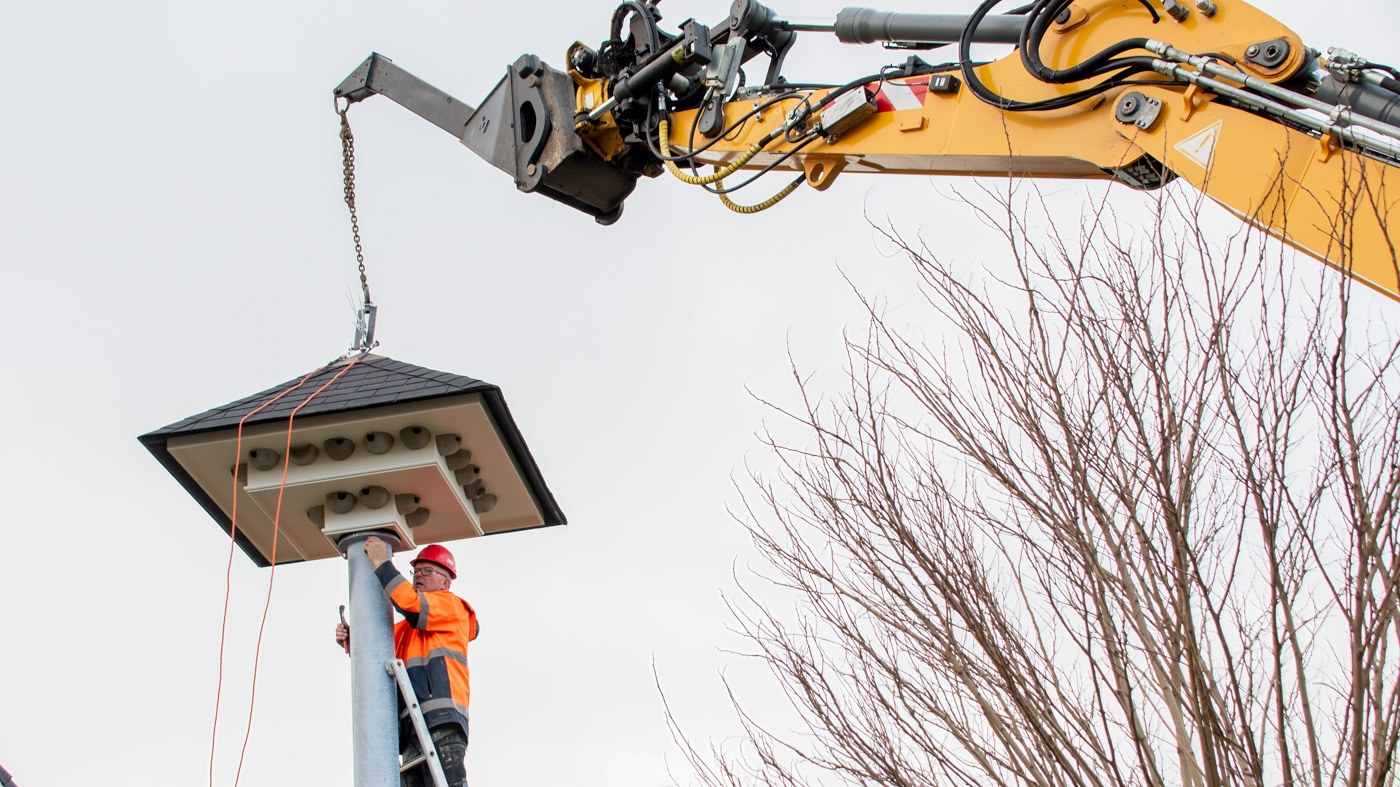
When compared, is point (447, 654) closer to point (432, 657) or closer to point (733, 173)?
point (432, 657)

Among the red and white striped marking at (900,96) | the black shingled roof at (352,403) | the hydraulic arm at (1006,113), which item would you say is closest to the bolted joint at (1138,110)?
the hydraulic arm at (1006,113)

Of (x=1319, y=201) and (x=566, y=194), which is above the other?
(x=566, y=194)

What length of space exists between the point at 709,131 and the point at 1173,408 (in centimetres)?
274

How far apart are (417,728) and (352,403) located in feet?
5.37

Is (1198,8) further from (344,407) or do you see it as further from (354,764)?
(354,764)

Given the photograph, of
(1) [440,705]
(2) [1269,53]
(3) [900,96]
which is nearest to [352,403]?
(1) [440,705]

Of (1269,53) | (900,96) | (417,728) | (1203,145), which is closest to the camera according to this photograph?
(1269,53)

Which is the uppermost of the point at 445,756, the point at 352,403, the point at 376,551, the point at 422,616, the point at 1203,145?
the point at 352,403

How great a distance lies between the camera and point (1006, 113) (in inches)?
257

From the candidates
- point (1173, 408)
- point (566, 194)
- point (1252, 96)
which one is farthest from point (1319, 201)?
point (566, 194)

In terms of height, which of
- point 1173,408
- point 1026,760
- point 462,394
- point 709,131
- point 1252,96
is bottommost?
point 1026,760

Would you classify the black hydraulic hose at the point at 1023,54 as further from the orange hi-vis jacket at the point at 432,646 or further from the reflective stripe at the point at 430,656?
the reflective stripe at the point at 430,656

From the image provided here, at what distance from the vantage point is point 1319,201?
539 cm

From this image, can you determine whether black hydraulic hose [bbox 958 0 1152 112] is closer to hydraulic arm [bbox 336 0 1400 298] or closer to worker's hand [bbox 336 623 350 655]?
hydraulic arm [bbox 336 0 1400 298]
